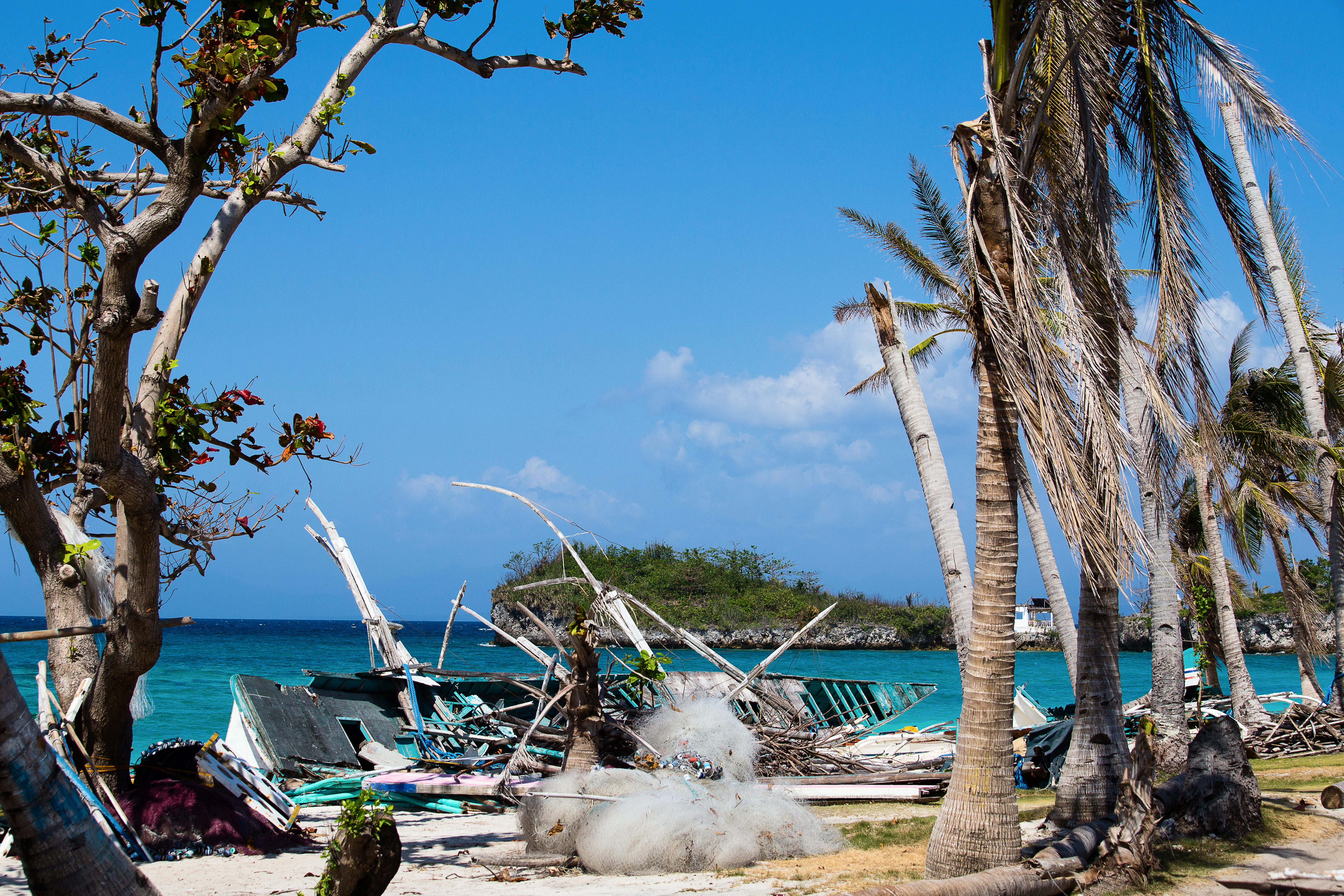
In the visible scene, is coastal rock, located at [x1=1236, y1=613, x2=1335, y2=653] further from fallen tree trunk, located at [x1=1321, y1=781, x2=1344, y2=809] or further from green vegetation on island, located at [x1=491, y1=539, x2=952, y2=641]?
fallen tree trunk, located at [x1=1321, y1=781, x2=1344, y2=809]

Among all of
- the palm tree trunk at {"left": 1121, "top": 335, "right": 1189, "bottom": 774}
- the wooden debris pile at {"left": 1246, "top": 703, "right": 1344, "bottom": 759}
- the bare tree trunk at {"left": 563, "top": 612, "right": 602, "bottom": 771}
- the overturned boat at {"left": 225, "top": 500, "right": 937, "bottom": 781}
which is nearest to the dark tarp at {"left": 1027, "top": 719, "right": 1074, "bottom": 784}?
the palm tree trunk at {"left": 1121, "top": 335, "right": 1189, "bottom": 774}

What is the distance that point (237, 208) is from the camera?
823cm

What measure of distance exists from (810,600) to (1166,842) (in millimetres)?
49301

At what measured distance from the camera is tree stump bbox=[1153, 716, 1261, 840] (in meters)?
7.76

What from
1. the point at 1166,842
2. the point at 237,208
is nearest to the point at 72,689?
the point at 237,208

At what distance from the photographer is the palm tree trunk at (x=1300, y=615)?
19391 mm

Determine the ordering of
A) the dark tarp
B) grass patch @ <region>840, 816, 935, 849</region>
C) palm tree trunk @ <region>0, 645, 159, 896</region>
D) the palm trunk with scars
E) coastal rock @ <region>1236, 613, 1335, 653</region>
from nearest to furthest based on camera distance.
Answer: palm tree trunk @ <region>0, 645, 159, 896</region>
the palm trunk with scars
grass patch @ <region>840, 816, 935, 849</region>
the dark tarp
coastal rock @ <region>1236, 613, 1335, 653</region>

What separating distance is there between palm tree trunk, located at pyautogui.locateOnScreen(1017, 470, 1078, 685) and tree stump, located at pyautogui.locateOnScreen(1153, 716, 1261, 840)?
277cm

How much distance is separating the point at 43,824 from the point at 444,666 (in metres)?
36.8

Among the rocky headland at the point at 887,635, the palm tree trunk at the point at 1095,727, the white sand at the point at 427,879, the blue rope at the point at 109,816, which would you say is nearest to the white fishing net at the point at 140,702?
the blue rope at the point at 109,816

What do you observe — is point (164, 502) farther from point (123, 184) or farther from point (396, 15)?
point (396, 15)

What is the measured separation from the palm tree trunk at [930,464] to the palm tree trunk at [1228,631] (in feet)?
20.2

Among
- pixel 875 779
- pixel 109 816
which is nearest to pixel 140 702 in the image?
pixel 109 816

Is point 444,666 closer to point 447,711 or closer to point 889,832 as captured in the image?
point 447,711
